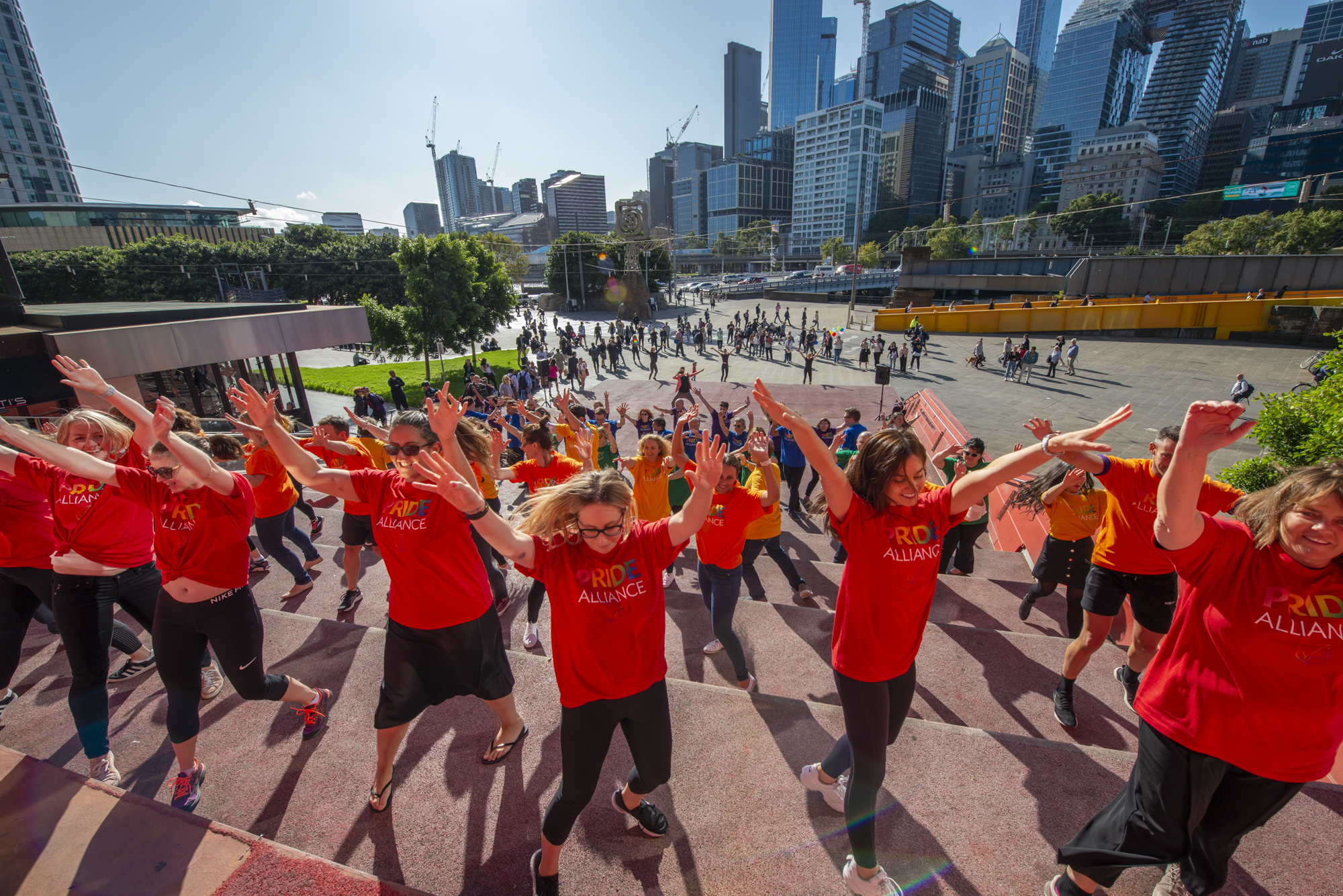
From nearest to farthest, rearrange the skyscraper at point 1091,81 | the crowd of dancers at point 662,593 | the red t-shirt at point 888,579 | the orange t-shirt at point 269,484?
the crowd of dancers at point 662,593
the red t-shirt at point 888,579
the orange t-shirt at point 269,484
the skyscraper at point 1091,81

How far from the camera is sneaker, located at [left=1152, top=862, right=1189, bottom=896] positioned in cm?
229

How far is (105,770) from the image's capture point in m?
3.17

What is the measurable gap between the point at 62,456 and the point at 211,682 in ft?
6.54

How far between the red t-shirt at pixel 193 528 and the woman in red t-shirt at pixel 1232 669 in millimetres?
4320

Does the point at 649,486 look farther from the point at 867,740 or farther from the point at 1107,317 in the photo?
the point at 1107,317

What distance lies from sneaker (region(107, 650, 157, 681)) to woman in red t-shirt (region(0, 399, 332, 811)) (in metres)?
1.65

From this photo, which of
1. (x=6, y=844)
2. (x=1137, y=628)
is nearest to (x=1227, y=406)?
(x=1137, y=628)

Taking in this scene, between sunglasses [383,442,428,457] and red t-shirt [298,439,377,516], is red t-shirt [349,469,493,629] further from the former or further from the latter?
red t-shirt [298,439,377,516]

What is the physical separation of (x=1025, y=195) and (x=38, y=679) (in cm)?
16950

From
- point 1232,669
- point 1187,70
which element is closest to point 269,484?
point 1232,669


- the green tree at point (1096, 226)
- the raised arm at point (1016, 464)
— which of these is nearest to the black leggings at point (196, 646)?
the raised arm at point (1016, 464)

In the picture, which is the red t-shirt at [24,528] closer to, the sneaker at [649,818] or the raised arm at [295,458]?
the raised arm at [295,458]

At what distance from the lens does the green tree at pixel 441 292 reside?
2253 cm

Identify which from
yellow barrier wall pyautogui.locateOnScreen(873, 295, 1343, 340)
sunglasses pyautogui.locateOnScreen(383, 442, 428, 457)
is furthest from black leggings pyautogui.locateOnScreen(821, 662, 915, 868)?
yellow barrier wall pyautogui.locateOnScreen(873, 295, 1343, 340)
